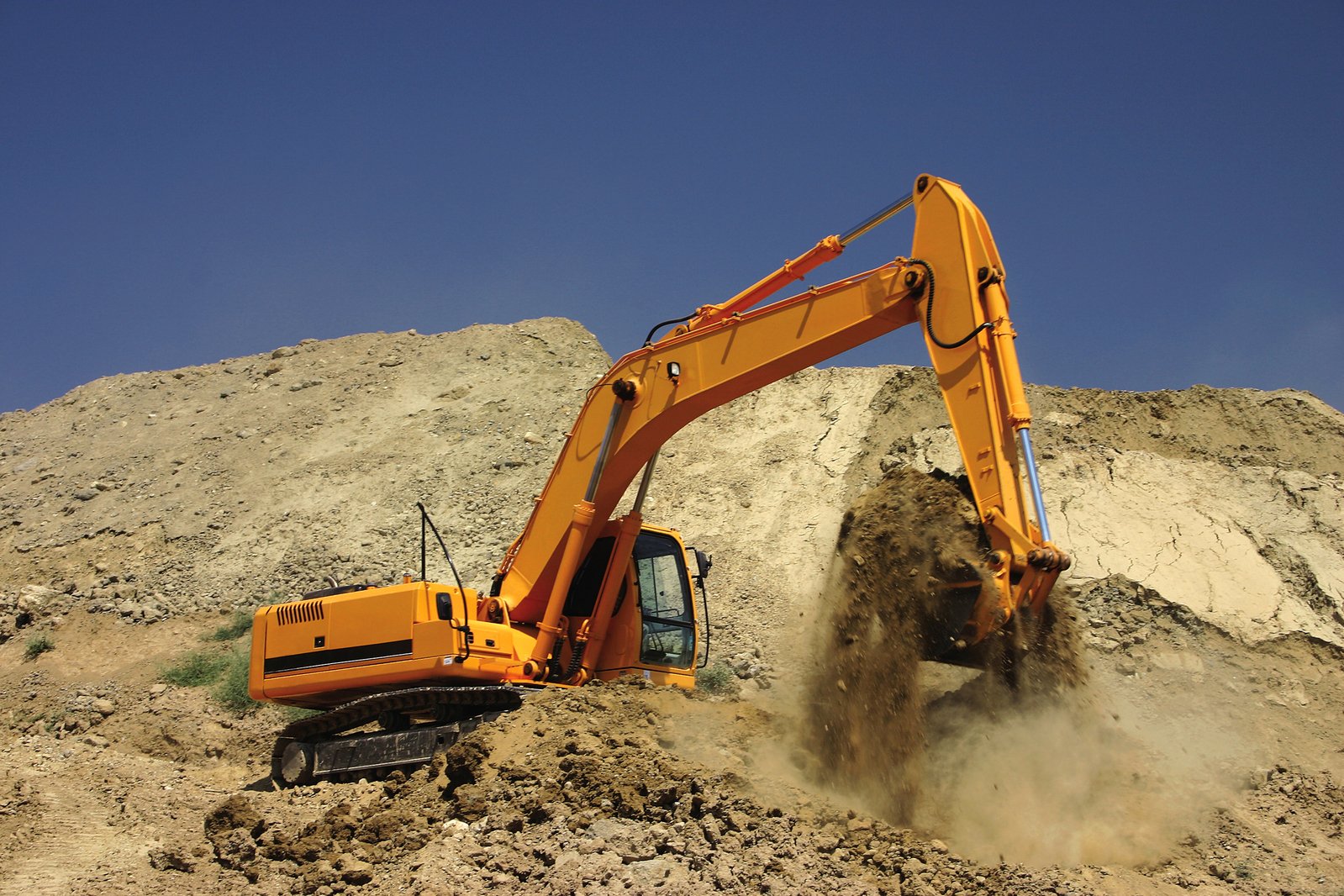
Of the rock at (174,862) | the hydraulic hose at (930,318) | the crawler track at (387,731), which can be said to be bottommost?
the rock at (174,862)

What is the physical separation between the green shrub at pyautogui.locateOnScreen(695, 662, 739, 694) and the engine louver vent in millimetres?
6758

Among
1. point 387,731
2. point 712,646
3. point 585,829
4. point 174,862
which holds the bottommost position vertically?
point 174,862

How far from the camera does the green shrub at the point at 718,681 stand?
14945mm

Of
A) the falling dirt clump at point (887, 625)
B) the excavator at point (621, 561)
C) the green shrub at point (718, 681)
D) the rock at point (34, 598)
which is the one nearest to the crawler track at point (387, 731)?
the excavator at point (621, 561)

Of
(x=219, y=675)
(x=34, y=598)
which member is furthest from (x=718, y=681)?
(x=34, y=598)

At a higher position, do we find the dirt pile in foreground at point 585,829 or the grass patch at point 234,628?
the grass patch at point 234,628

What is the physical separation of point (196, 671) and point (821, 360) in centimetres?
1224

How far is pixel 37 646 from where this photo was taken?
17.1 metres

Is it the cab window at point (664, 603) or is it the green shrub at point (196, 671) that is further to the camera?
the green shrub at point (196, 671)

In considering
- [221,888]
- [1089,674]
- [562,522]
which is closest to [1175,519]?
[1089,674]

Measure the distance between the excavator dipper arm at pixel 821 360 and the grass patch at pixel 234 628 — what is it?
9.50m

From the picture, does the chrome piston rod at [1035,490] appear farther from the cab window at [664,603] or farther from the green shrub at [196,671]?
the green shrub at [196,671]

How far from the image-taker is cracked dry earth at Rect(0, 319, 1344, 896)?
711 cm

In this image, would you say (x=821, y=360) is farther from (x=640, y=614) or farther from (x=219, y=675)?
(x=219, y=675)
